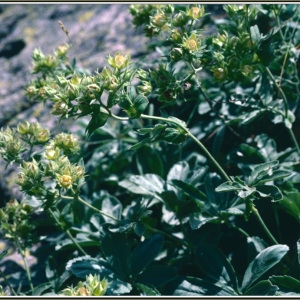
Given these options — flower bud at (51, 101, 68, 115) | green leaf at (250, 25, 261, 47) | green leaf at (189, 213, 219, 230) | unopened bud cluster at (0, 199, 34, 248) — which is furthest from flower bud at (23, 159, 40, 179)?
green leaf at (250, 25, 261, 47)

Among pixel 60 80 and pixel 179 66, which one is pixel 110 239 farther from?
pixel 179 66

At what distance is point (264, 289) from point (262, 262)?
0.10 m

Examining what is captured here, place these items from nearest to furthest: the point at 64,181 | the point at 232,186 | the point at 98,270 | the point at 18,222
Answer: the point at 232,186 → the point at 64,181 → the point at 98,270 → the point at 18,222

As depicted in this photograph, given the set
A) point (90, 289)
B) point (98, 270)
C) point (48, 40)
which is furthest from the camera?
point (48, 40)

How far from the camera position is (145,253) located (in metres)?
1.86

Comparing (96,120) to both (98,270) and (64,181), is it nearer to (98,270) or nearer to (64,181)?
(64,181)

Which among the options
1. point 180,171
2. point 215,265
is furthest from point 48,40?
point 215,265

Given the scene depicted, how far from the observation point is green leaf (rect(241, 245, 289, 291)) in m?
1.65

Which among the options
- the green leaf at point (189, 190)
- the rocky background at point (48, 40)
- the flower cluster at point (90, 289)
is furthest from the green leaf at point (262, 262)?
the rocky background at point (48, 40)

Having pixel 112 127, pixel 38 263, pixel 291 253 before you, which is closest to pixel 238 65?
pixel 291 253

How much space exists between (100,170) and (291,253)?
0.98 meters

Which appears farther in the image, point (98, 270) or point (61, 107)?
point (98, 270)

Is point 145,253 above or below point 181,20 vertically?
below

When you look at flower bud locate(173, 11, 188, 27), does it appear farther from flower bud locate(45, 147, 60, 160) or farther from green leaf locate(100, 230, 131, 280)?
green leaf locate(100, 230, 131, 280)
